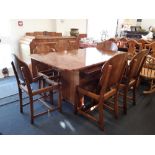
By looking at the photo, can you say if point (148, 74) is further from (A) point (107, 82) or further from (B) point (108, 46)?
(A) point (107, 82)

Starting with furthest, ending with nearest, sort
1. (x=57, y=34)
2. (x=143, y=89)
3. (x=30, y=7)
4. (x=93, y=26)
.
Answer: (x=93, y=26)
(x=57, y=34)
(x=143, y=89)
(x=30, y=7)

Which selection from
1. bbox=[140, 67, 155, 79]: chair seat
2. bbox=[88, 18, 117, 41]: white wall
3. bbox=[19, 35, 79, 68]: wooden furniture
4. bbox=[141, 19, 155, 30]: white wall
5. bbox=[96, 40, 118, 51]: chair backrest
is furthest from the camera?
bbox=[141, 19, 155, 30]: white wall

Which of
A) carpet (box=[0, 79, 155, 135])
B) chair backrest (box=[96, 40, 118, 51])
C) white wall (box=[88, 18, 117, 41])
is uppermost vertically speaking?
white wall (box=[88, 18, 117, 41])

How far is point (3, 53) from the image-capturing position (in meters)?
3.75

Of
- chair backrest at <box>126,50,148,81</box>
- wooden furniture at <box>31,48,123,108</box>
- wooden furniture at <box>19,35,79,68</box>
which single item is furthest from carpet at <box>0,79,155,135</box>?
wooden furniture at <box>19,35,79,68</box>

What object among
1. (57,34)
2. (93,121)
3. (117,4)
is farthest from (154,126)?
(57,34)

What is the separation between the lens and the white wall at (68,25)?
4463 mm

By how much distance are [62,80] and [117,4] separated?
5.42ft

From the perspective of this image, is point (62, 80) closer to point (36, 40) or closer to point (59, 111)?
point (59, 111)

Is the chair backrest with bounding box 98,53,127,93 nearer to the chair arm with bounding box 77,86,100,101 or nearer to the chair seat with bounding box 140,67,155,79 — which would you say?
the chair arm with bounding box 77,86,100,101

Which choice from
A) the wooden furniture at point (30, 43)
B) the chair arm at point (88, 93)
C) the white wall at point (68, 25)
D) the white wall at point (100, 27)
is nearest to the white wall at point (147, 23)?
the white wall at point (100, 27)

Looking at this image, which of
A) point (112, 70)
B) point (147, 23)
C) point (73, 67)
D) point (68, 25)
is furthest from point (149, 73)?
point (147, 23)

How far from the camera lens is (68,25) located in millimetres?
4738

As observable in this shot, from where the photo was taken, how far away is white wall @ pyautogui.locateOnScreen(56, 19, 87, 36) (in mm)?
4463
